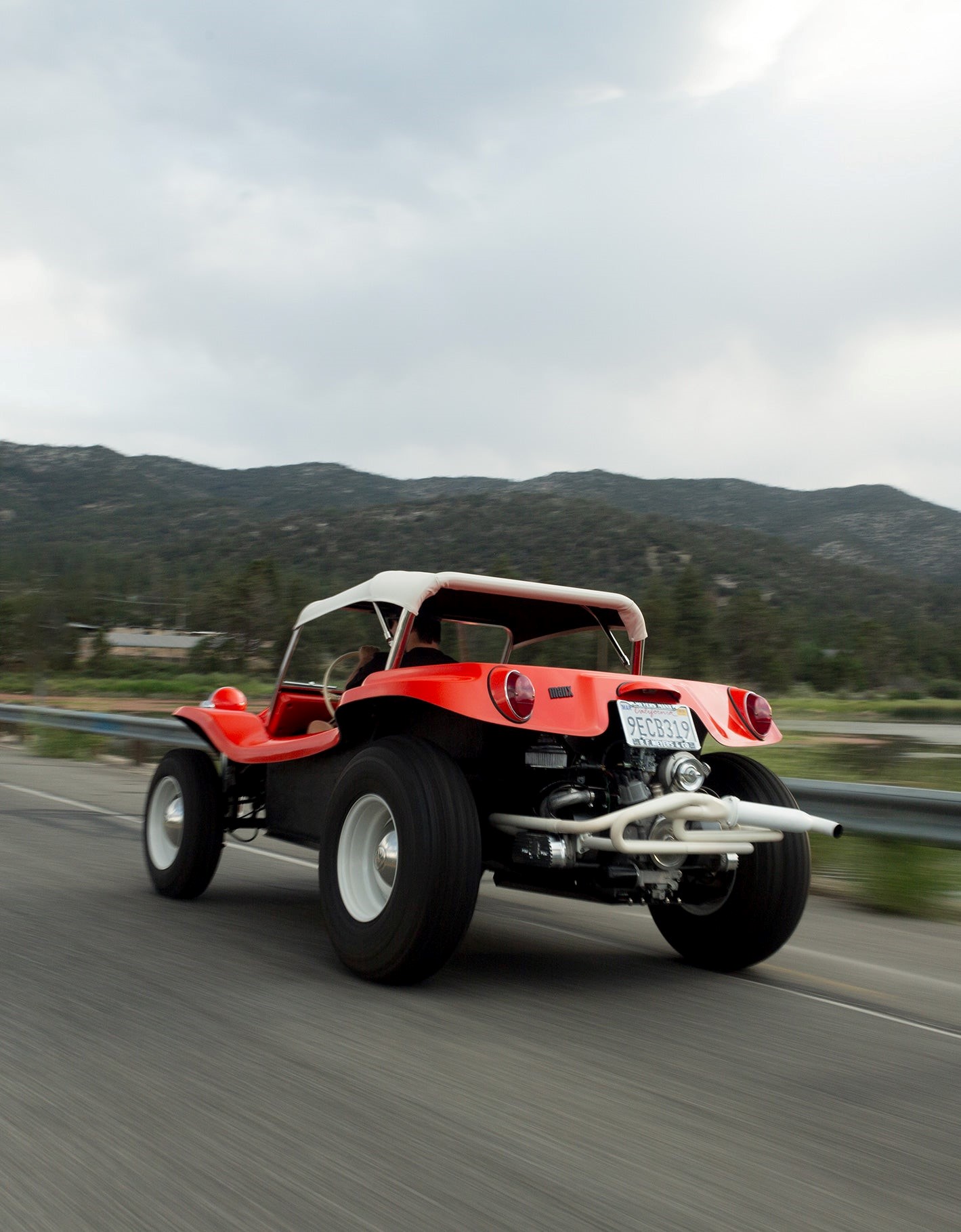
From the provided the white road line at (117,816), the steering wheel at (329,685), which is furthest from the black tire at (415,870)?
the white road line at (117,816)

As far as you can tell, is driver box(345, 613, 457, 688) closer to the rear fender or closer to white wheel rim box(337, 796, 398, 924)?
the rear fender

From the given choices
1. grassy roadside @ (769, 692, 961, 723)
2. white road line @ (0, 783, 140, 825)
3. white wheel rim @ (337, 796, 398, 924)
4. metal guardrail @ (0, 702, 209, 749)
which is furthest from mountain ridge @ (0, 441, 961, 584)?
white wheel rim @ (337, 796, 398, 924)

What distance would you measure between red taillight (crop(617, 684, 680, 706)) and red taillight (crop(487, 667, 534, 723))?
0.48 m

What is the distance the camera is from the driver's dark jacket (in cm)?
537

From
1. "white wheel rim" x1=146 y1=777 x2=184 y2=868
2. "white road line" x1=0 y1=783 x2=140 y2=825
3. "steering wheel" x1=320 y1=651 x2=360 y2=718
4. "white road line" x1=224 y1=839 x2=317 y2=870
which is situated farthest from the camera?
"white road line" x1=0 y1=783 x2=140 y2=825

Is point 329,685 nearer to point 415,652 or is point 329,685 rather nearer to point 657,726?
point 415,652

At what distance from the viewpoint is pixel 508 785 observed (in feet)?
16.5

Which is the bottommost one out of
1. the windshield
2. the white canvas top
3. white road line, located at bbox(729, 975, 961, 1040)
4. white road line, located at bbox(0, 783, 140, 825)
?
white road line, located at bbox(0, 783, 140, 825)

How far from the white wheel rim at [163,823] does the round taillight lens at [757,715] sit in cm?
313

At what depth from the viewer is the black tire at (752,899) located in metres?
4.80

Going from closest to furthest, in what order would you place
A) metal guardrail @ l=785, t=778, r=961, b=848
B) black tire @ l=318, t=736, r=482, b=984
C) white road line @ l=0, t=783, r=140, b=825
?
1. black tire @ l=318, t=736, r=482, b=984
2. metal guardrail @ l=785, t=778, r=961, b=848
3. white road line @ l=0, t=783, r=140, b=825

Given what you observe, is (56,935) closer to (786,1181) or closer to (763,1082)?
(763,1082)

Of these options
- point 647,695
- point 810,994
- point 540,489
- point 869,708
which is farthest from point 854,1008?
point 540,489

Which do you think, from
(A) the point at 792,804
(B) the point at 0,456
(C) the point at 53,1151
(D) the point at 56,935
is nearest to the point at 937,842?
(A) the point at 792,804
